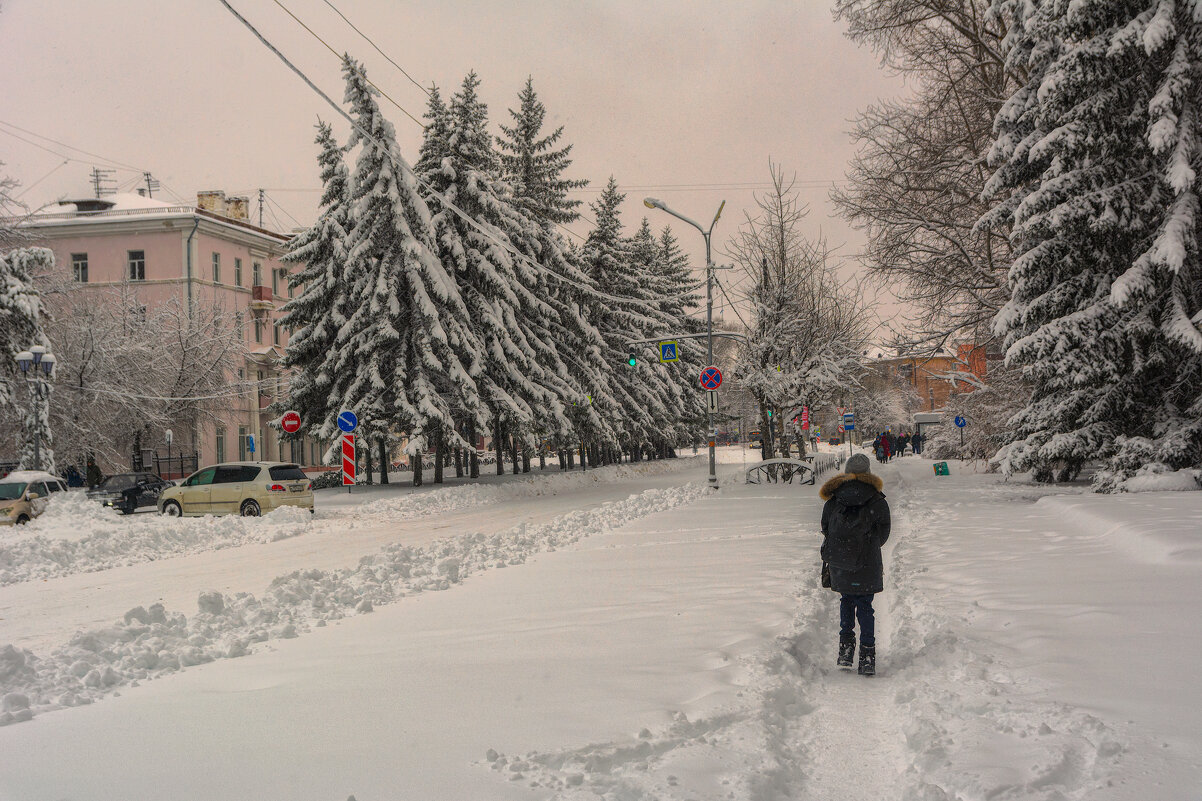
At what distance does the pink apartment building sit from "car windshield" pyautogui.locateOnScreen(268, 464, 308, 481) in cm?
2801

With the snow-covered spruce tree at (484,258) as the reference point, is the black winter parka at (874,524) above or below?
below

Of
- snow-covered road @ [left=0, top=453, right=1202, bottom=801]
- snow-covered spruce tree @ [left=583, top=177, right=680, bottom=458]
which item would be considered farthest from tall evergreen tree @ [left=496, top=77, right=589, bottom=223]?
snow-covered road @ [left=0, top=453, right=1202, bottom=801]

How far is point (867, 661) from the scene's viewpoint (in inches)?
276

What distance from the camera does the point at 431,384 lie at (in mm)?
30438

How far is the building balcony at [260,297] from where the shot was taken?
193 feet

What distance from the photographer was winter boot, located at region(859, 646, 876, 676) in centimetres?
698

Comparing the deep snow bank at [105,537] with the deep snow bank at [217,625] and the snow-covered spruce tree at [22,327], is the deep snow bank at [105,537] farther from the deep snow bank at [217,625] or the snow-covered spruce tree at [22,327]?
the deep snow bank at [217,625]

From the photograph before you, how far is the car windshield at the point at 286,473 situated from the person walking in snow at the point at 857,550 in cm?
1918

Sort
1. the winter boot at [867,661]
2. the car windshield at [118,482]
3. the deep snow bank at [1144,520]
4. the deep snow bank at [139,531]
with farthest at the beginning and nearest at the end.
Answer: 1. the car windshield at [118,482]
2. the deep snow bank at [139,531]
3. the deep snow bank at [1144,520]
4. the winter boot at [867,661]

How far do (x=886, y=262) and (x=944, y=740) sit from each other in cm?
2195

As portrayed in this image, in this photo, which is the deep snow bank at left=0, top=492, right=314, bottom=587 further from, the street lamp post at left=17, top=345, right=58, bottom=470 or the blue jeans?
the blue jeans

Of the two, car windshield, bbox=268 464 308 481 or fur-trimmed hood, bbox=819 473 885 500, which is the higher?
fur-trimmed hood, bbox=819 473 885 500

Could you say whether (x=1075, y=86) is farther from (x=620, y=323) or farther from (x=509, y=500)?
(x=620, y=323)

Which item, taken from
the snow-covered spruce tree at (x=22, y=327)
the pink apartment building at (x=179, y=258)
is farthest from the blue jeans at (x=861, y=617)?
the pink apartment building at (x=179, y=258)
